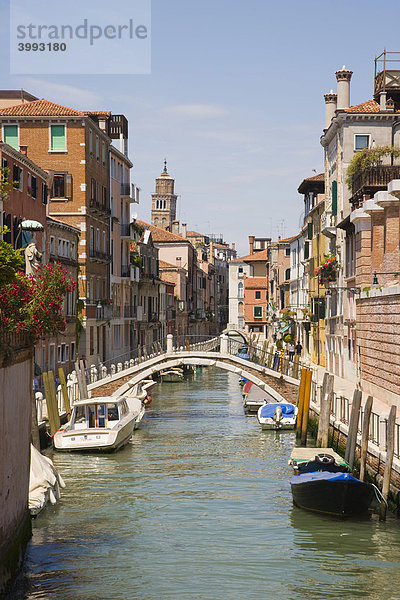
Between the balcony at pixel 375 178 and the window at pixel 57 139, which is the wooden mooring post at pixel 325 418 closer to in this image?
the balcony at pixel 375 178

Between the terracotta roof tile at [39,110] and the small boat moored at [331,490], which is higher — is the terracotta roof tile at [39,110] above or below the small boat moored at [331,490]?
above

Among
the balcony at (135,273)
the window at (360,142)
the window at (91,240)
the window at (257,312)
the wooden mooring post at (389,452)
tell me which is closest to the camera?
the wooden mooring post at (389,452)

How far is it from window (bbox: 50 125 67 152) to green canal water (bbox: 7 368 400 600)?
19023mm

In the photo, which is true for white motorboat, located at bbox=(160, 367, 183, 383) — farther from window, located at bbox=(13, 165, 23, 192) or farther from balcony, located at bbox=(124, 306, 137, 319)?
window, located at bbox=(13, 165, 23, 192)

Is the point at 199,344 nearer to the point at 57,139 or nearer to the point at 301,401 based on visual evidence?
the point at 301,401

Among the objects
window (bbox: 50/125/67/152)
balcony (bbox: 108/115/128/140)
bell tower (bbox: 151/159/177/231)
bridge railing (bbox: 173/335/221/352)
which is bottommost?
bridge railing (bbox: 173/335/221/352)

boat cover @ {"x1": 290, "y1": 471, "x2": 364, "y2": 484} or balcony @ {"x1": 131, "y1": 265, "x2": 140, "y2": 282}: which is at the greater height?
balcony @ {"x1": 131, "y1": 265, "x2": 140, "y2": 282}

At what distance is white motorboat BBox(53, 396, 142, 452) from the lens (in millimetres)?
25359

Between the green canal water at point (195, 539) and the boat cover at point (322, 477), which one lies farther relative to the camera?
the boat cover at point (322, 477)

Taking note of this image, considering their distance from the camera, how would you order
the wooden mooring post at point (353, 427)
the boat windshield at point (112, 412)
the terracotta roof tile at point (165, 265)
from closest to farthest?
the wooden mooring post at point (353, 427) → the boat windshield at point (112, 412) → the terracotta roof tile at point (165, 265)

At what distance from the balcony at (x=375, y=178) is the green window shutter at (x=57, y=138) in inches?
558

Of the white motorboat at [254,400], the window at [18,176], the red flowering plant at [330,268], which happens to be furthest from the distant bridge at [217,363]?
the window at [18,176]

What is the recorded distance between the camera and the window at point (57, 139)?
4069cm

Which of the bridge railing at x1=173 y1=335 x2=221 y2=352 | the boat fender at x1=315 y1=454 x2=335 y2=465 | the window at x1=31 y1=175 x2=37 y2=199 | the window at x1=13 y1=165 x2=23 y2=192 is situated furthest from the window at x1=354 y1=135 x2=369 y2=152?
the boat fender at x1=315 y1=454 x2=335 y2=465
